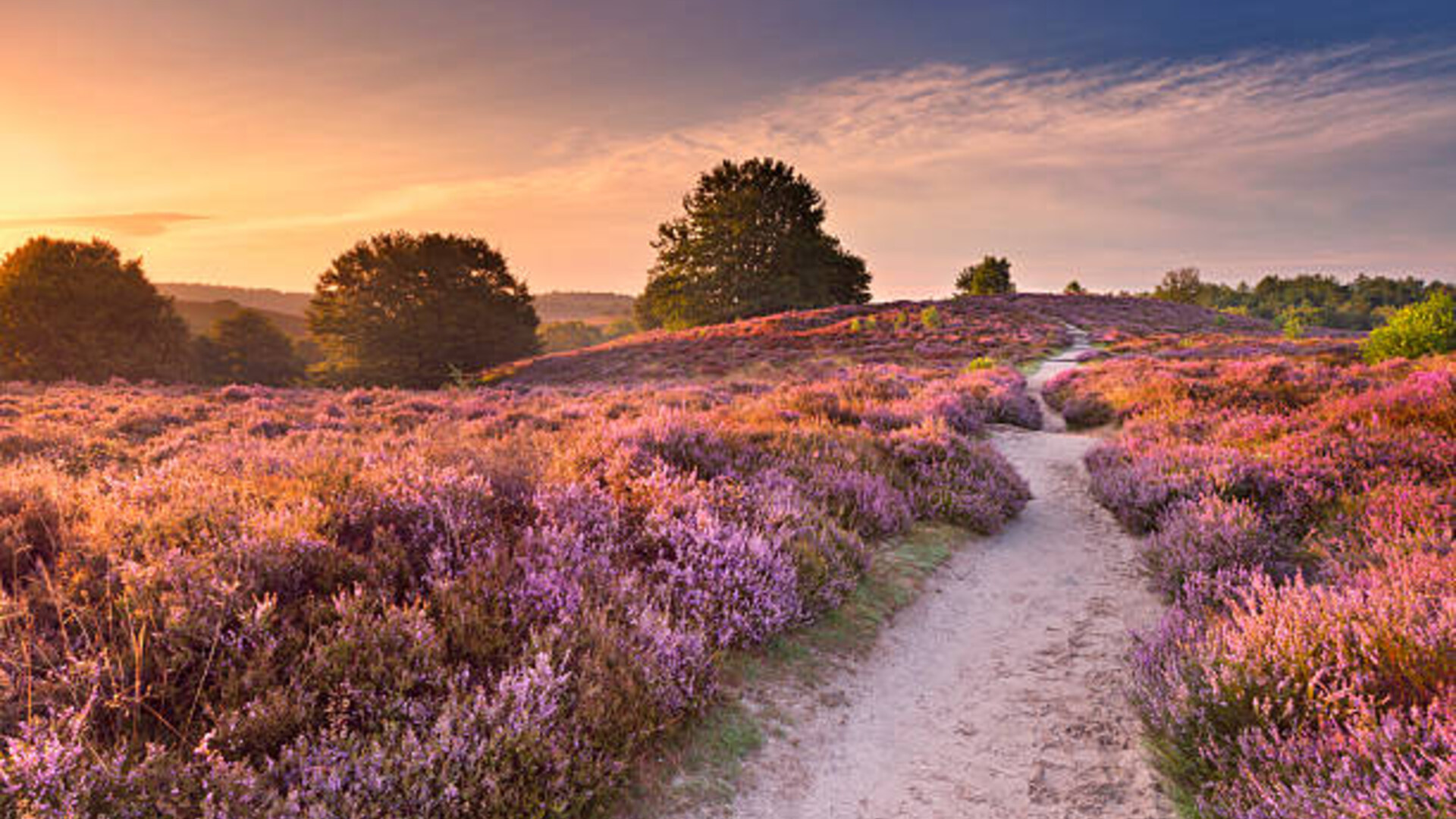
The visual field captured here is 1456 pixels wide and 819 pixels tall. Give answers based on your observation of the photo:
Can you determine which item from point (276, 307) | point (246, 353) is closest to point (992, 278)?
point (246, 353)

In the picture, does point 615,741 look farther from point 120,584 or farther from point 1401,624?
point 1401,624

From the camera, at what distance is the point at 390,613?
3.03 metres

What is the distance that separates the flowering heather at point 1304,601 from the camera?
2490 mm

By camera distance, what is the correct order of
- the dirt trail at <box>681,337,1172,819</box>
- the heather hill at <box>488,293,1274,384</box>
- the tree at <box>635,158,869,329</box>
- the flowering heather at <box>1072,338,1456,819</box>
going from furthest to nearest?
the tree at <box>635,158,869,329</box>, the heather hill at <box>488,293,1274,384</box>, the dirt trail at <box>681,337,1172,819</box>, the flowering heather at <box>1072,338,1456,819</box>

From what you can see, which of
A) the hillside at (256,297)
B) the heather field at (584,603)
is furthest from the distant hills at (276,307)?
the heather field at (584,603)

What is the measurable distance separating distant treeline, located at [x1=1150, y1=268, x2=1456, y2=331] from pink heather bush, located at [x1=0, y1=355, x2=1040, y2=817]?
118m

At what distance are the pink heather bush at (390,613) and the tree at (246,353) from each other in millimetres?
54422

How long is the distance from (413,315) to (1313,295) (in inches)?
5865

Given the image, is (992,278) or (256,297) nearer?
(992,278)

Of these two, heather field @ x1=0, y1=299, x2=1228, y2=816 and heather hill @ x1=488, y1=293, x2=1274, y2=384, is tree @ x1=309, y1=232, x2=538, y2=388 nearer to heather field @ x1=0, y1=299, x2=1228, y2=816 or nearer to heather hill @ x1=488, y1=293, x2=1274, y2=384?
heather hill @ x1=488, y1=293, x2=1274, y2=384

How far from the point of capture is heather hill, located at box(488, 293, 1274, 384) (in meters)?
29.8

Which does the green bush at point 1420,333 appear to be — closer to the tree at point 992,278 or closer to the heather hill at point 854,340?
the heather hill at point 854,340

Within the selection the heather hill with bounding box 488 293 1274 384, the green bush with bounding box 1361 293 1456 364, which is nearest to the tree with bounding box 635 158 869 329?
the heather hill with bounding box 488 293 1274 384

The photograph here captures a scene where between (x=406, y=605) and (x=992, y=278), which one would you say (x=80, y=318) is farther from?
(x=992, y=278)
